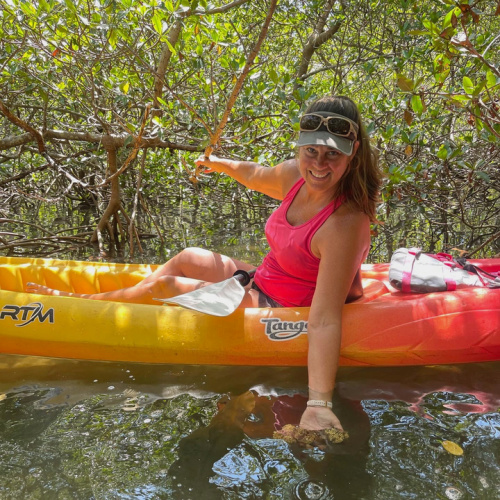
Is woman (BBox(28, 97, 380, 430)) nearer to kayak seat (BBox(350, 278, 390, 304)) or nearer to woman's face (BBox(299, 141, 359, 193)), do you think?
woman's face (BBox(299, 141, 359, 193))

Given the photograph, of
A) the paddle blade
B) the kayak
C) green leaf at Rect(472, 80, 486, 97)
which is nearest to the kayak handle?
the paddle blade

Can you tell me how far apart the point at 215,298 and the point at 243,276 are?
10.7 inches

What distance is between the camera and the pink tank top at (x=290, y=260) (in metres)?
2.13

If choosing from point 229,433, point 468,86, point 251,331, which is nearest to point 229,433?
point 229,433

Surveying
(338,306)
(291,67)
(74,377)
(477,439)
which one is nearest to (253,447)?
(338,306)

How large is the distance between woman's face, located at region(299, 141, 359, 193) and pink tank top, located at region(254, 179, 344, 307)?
90 millimetres

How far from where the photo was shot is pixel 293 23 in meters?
5.48

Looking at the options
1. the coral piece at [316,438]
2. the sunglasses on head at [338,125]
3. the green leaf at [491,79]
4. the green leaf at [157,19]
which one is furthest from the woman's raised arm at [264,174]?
the coral piece at [316,438]

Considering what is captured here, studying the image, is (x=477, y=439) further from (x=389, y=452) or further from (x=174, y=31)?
(x=174, y=31)

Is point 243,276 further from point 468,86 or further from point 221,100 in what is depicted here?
point 221,100

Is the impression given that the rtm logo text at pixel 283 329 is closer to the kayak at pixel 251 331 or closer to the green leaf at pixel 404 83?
the kayak at pixel 251 331

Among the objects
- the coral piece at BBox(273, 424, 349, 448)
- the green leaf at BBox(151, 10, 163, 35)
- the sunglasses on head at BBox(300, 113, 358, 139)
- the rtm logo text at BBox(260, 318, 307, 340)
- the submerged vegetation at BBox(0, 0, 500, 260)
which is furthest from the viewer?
the submerged vegetation at BBox(0, 0, 500, 260)

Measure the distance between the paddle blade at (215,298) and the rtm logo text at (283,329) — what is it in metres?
0.18

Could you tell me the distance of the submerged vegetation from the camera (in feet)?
10.2
